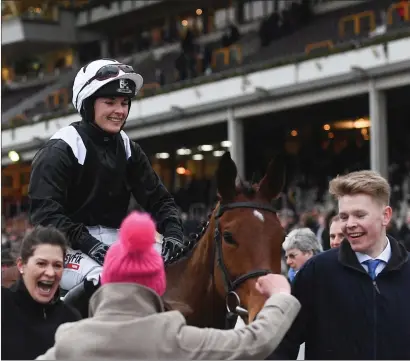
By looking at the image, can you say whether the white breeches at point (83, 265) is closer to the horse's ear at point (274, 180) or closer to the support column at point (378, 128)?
the horse's ear at point (274, 180)

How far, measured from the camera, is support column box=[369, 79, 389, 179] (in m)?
22.4

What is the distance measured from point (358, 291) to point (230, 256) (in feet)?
1.91

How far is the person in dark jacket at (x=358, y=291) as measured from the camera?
4.38 metres

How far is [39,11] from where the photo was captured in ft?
159

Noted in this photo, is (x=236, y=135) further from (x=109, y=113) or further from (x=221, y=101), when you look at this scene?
(x=109, y=113)

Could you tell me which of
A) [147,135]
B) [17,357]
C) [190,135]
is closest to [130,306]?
[17,357]

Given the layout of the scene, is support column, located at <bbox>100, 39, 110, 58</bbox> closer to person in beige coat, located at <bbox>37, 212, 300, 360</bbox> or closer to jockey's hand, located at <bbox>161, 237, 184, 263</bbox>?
jockey's hand, located at <bbox>161, 237, 184, 263</bbox>

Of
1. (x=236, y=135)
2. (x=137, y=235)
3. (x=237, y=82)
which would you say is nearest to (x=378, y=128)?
(x=237, y=82)

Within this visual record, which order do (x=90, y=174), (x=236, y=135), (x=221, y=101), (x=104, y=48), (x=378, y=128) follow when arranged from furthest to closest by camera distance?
1. (x=104, y=48)
2. (x=236, y=135)
3. (x=221, y=101)
4. (x=378, y=128)
5. (x=90, y=174)

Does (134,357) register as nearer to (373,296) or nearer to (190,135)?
(373,296)

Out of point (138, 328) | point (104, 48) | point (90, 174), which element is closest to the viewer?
point (138, 328)

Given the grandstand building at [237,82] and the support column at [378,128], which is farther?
the grandstand building at [237,82]

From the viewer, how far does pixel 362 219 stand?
4.38m

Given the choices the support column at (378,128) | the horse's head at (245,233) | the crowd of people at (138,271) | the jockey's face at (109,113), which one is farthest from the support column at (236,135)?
the horse's head at (245,233)
